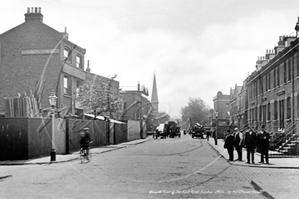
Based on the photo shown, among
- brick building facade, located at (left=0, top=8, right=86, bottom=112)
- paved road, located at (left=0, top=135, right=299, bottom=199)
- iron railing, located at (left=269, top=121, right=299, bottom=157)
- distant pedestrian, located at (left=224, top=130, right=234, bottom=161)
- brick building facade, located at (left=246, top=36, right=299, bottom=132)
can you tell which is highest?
brick building facade, located at (left=0, top=8, right=86, bottom=112)

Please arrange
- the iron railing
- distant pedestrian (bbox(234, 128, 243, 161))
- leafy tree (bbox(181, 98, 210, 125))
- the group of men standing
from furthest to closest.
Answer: distant pedestrian (bbox(234, 128, 243, 161))
the group of men standing
leafy tree (bbox(181, 98, 210, 125))
the iron railing

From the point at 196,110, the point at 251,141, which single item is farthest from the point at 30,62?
the point at 196,110

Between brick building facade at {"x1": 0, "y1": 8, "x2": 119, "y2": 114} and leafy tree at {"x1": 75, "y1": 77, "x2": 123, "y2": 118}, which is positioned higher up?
brick building facade at {"x1": 0, "y1": 8, "x2": 119, "y2": 114}

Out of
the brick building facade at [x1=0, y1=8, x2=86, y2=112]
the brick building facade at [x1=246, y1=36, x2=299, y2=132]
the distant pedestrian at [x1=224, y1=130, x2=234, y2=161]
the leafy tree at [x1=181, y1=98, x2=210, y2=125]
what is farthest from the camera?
the brick building facade at [x1=0, y1=8, x2=86, y2=112]

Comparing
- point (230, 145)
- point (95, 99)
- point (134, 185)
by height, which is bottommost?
point (134, 185)

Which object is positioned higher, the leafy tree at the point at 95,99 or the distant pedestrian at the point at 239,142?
the leafy tree at the point at 95,99

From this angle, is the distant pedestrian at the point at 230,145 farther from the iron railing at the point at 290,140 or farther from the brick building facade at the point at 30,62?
the brick building facade at the point at 30,62

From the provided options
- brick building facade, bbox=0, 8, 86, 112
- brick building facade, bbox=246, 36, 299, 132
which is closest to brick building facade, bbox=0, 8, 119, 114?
brick building facade, bbox=0, 8, 86, 112

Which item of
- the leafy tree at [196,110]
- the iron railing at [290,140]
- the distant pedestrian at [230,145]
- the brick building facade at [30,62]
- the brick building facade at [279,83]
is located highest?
the brick building facade at [30,62]

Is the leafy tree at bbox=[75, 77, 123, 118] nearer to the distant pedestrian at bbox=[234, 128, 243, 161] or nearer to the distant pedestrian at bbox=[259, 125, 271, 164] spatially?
the distant pedestrian at bbox=[234, 128, 243, 161]

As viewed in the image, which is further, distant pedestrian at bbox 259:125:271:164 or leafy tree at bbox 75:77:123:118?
leafy tree at bbox 75:77:123:118

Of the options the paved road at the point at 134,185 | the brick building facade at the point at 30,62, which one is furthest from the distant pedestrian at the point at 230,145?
the brick building facade at the point at 30,62

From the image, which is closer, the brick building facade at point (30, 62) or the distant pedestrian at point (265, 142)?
the distant pedestrian at point (265, 142)

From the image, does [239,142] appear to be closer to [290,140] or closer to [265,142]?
[265,142]
